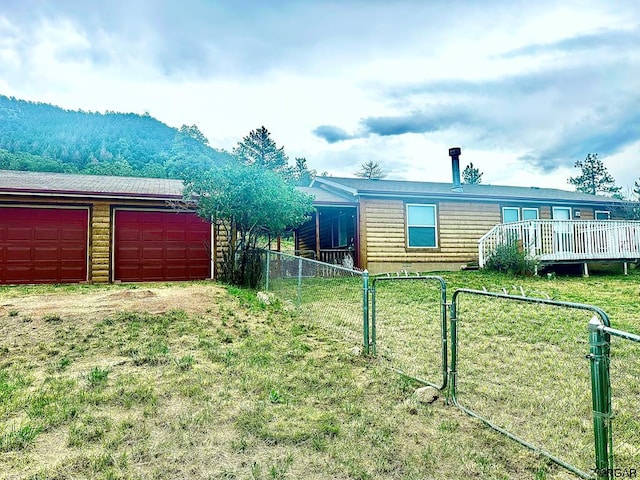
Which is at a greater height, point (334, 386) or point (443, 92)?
point (443, 92)

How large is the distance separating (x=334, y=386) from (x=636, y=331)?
14.2 ft

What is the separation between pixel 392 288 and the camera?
Answer: 9328mm

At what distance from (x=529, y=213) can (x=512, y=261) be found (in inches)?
170

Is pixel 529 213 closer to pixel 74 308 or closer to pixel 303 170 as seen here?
pixel 74 308

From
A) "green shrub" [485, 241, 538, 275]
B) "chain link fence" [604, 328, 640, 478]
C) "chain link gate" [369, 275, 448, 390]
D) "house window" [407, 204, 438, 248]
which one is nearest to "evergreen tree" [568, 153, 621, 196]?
"house window" [407, 204, 438, 248]

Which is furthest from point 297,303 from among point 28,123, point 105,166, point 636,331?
point 28,123

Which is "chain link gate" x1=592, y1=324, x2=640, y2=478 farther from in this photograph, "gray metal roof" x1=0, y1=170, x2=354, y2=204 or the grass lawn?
"gray metal roof" x1=0, y1=170, x2=354, y2=204

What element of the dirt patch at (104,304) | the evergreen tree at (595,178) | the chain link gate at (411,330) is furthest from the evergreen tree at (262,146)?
the dirt patch at (104,304)

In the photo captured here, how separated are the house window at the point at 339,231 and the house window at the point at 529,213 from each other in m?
6.65

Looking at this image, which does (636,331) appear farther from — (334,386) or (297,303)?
(297,303)

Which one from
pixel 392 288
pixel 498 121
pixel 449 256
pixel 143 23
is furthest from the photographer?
pixel 498 121

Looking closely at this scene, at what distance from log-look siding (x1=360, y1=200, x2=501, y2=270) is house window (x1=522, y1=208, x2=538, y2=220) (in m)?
1.23

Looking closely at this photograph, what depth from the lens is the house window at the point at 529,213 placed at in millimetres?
15406

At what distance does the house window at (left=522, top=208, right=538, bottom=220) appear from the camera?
15.4 m
